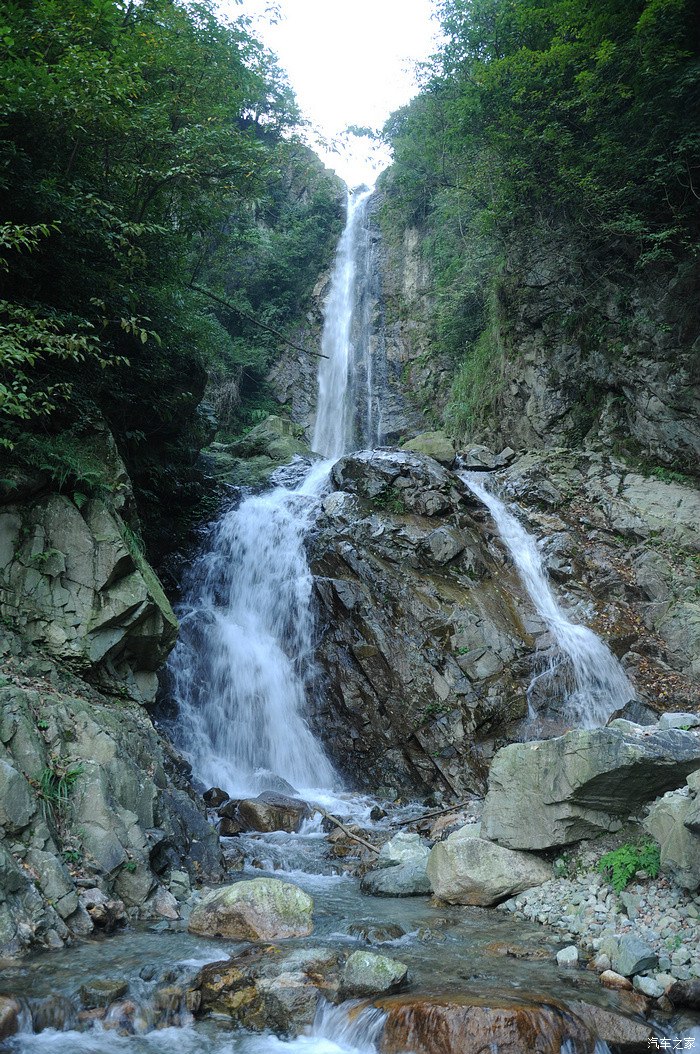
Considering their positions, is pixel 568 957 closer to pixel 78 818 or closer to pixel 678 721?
pixel 678 721

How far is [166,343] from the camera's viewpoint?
11.4m

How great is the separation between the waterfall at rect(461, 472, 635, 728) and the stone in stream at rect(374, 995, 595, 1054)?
22.2ft

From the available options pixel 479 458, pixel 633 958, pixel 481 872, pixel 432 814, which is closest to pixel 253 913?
pixel 481 872

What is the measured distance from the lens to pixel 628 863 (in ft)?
19.3

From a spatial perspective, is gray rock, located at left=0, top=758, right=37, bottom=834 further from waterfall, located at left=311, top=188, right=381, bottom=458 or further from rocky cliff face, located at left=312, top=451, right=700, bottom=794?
waterfall, located at left=311, top=188, right=381, bottom=458

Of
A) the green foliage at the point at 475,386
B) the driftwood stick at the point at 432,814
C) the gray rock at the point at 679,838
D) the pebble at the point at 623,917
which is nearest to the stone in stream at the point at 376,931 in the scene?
the pebble at the point at 623,917

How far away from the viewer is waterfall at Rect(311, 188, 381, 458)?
24.7m

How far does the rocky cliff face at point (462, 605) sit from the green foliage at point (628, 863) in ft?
14.2

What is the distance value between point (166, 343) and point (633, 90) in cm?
982

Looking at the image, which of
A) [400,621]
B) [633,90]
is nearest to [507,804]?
[400,621]

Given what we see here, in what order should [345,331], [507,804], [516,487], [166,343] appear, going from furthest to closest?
[345,331], [516,487], [166,343], [507,804]

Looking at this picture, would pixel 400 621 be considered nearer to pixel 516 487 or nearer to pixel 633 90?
pixel 516 487

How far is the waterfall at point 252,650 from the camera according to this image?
11.5 metres

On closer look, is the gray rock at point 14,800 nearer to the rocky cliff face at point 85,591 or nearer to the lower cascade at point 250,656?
the rocky cliff face at point 85,591
